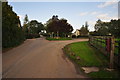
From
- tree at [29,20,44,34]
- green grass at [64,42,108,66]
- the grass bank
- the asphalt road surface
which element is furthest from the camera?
tree at [29,20,44,34]

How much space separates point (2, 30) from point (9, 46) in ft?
7.92

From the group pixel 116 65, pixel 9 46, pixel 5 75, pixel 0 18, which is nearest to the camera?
pixel 5 75

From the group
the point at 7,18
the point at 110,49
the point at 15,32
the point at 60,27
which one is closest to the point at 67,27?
the point at 60,27

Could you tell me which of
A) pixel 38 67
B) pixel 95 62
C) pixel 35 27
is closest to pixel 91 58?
pixel 95 62

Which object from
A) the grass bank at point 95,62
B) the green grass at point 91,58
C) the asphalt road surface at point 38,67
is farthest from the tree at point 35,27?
the grass bank at point 95,62

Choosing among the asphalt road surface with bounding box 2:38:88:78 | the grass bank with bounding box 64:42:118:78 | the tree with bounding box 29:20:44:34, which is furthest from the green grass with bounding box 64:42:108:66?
the tree with bounding box 29:20:44:34

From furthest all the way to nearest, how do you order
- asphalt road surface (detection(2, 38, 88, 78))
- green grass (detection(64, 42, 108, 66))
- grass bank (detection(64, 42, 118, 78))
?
green grass (detection(64, 42, 108, 66)) → asphalt road surface (detection(2, 38, 88, 78)) → grass bank (detection(64, 42, 118, 78))

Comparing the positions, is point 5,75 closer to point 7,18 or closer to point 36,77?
point 36,77

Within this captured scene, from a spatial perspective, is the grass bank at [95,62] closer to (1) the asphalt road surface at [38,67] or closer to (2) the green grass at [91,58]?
(2) the green grass at [91,58]

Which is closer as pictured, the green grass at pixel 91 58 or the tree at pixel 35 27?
the green grass at pixel 91 58

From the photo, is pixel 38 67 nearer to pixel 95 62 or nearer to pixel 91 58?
pixel 95 62

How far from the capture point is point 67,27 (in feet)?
125

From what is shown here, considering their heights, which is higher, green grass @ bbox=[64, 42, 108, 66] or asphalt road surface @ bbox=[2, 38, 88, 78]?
green grass @ bbox=[64, 42, 108, 66]

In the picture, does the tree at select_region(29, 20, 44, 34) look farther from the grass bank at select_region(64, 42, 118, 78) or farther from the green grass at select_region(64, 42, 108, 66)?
the grass bank at select_region(64, 42, 118, 78)
